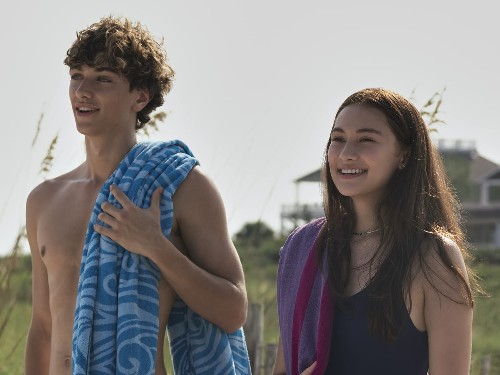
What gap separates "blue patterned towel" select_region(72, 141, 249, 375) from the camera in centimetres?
357

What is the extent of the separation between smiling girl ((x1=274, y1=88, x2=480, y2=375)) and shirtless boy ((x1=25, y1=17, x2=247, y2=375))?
0.84 feet

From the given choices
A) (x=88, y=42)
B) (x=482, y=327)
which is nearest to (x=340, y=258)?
(x=88, y=42)

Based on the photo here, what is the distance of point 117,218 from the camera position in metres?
3.59

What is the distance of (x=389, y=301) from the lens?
3371 millimetres

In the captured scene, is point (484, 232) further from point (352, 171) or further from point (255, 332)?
point (352, 171)

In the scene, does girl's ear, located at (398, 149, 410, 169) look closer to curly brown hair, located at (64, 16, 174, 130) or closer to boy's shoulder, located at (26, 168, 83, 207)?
curly brown hair, located at (64, 16, 174, 130)

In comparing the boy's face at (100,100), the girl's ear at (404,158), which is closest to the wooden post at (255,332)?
the boy's face at (100,100)

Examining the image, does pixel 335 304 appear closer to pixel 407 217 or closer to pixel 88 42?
pixel 407 217

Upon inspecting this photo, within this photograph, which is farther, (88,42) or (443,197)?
(88,42)

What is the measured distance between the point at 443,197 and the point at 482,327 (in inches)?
342

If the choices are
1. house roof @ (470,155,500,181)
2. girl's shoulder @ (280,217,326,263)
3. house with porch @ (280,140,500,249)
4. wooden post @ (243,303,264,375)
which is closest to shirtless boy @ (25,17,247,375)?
girl's shoulder @ (280,217,326,263)

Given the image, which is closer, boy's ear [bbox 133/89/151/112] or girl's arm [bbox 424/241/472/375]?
girl's arm [bbox 424/241/472/375]

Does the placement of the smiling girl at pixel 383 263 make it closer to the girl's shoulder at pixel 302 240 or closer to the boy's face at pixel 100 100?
the girl's shoulder at pixel 302 240

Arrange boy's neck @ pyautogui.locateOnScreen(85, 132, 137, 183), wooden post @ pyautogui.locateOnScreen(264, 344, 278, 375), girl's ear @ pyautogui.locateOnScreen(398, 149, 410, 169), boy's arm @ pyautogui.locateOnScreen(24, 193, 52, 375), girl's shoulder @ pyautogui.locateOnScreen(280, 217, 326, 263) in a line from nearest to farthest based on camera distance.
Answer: girl's ear @ pyautogui.locateOnScreen(398, 149, 410, 169) < girl's shoulder @ pyautogui.locateOnScreen(280, 217, 326, 263) < boy's neck @ pyautogui.locateOnScreen(85, 132, 137, 183) < boy's arm @ pyautogui.locateOnScreen(24, 193, 52, 375) < wooden post @ pyautogui.locateOnScreen(264, 344, 278, 375)
